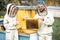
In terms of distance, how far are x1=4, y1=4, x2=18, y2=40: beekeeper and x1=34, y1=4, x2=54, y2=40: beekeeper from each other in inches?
8.0

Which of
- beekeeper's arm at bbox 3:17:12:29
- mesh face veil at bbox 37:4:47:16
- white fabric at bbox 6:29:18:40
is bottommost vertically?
white fabric at bbox 6:29:18:40

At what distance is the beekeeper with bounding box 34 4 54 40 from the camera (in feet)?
6.74

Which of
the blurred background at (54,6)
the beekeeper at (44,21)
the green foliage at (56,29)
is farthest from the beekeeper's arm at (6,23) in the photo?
the green foliage at (56,29)

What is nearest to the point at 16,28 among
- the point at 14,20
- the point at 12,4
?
the point at 14,20

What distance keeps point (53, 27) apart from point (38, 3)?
0.24 m

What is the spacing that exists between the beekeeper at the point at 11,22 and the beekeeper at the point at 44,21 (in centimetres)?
20

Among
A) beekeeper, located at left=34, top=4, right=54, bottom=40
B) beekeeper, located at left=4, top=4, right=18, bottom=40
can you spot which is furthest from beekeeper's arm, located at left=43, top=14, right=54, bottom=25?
beekeeper, located at left=4, top=4, right=18, bottom=40

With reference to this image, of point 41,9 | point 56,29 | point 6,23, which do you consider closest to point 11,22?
point 6,23

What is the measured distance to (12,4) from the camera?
2113mm

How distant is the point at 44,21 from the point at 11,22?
29cm

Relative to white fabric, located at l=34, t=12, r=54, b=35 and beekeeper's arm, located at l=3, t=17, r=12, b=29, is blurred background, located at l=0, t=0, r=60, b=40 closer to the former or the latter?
white fabric, located at l=34, t=12, r=54, b=35

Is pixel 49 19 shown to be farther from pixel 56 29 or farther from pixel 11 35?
pixel 11 35

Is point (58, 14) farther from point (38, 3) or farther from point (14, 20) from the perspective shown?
point (14, 20)

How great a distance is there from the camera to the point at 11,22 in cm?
214
